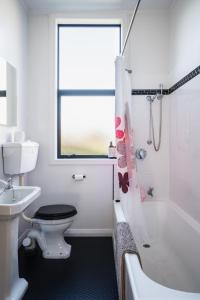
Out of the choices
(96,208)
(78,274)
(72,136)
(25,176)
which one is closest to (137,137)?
(72,136)

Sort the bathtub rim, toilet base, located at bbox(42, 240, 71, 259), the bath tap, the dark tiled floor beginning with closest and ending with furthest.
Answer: the bathtub rim, the dark tiled floor, toilet base, located at bbox(42, 240, 71, 259), the bath tap

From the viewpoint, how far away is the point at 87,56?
2.75 metres

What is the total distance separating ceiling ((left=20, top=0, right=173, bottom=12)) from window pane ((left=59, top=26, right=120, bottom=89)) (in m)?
0.24

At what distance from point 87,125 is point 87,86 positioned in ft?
1.60

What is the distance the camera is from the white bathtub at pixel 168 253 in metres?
1.21

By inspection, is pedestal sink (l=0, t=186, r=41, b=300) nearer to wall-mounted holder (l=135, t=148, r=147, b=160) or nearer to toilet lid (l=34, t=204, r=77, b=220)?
toilet lid (l=34, t=204, r=77, b=220)

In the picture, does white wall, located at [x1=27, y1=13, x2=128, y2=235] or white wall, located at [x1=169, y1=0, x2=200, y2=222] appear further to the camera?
white wall, located at [x1=27, y1=13, x2=128, y2=235]

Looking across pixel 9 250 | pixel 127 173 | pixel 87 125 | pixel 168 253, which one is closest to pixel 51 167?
pixel 87 125

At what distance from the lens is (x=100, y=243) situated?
2.47m

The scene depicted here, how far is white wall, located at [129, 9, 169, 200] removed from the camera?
258 cm

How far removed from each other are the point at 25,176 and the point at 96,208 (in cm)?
93

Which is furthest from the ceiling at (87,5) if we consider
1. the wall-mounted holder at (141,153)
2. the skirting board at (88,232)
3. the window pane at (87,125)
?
the skirting board at (88,232)

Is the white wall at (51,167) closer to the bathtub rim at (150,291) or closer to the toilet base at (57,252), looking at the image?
the toilet base at (57,252)

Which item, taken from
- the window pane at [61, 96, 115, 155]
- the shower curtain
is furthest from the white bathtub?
the window pane at [61, 96, 115, 155]
